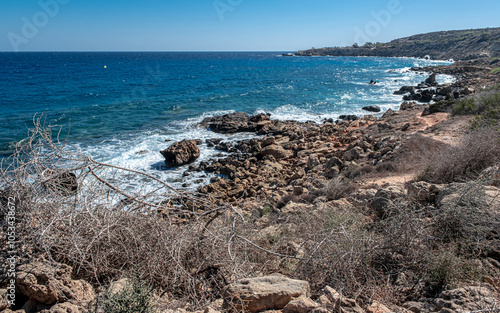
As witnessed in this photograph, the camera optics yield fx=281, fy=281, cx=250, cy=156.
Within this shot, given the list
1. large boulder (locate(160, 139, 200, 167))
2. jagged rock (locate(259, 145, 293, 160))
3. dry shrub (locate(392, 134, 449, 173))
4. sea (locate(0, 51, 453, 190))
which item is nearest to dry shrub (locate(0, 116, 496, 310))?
dry shrub (locate(392, 134, 449, 173))

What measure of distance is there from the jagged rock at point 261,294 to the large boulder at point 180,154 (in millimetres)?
10639

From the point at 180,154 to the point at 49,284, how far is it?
10.6 metres

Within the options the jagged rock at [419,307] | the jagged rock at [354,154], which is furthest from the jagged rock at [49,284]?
the jagged rock at [354,154]

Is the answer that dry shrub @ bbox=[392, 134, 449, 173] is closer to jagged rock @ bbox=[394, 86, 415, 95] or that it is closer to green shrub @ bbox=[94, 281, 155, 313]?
green shrub @ bbox=[94, 281, 155, 313]

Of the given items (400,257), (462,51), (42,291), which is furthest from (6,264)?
(462,51)

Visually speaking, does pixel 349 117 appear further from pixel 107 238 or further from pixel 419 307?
pixel 107 238

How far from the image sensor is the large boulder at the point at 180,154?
12.8 meters

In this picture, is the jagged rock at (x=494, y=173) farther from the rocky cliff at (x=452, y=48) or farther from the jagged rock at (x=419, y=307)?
the rocky cliff at (x=452, y=48)

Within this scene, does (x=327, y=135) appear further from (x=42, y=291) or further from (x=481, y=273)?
(x=42, y=291)

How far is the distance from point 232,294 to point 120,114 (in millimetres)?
22316

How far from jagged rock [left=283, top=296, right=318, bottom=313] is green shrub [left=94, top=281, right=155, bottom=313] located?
44.3 inches

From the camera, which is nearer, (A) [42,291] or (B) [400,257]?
(A) [42,291]

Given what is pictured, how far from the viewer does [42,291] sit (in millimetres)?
2445

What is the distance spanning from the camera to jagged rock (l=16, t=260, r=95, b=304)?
245cm
